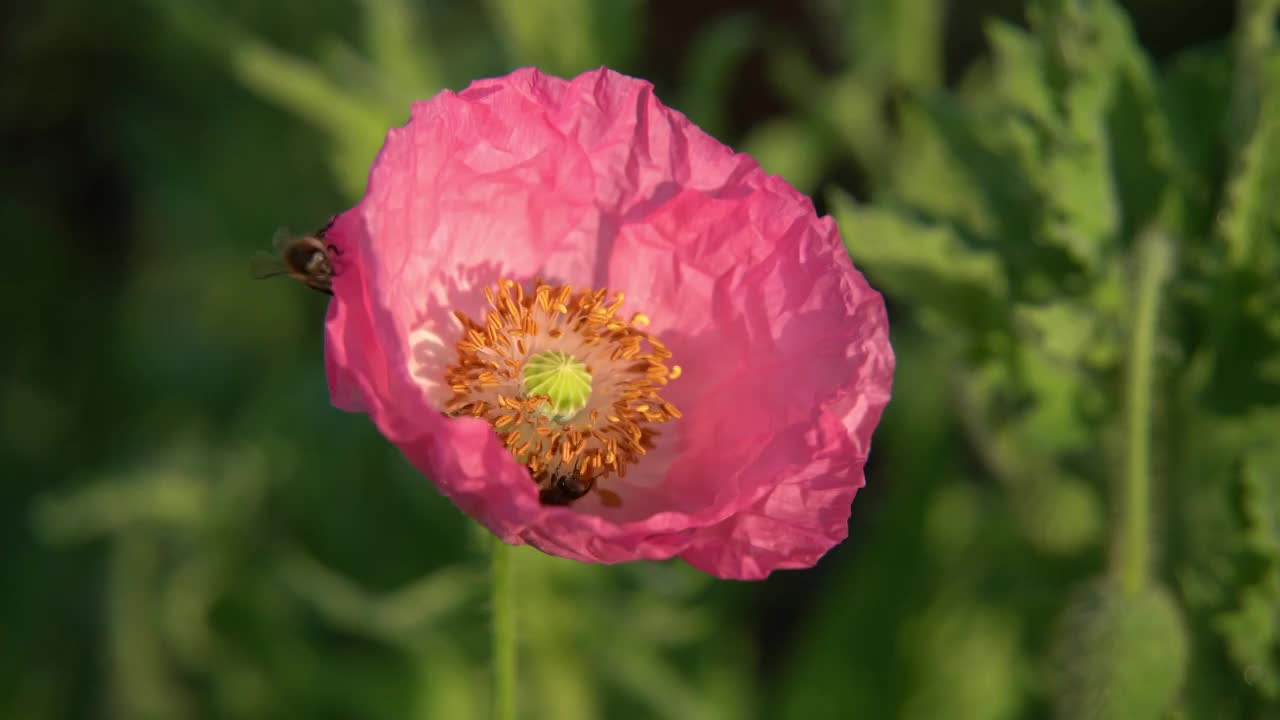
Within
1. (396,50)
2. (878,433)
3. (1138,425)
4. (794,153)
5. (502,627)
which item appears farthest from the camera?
(878,433)

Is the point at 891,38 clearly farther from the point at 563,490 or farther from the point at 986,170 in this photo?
the point at 563,490

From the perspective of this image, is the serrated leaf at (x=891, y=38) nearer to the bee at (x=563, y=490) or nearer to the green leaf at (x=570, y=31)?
the green leaf at (x=570, y=31)

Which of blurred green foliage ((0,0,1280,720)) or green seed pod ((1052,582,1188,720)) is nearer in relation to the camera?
green seed pod ((1052,582,1188,720))

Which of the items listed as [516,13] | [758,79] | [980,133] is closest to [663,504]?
[980,133]

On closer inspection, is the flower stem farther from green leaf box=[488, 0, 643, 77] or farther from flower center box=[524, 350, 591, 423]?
green leaf box=[488, 0, 643, 77]

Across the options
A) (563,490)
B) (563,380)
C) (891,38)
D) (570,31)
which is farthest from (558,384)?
(891,38)

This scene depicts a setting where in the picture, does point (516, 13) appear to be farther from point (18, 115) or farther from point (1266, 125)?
point (18, 115)

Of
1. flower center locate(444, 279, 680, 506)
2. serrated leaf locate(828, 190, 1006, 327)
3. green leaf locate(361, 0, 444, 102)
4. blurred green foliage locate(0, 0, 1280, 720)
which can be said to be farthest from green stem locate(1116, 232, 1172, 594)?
green leaf locate(361, 0, 444, 102)
